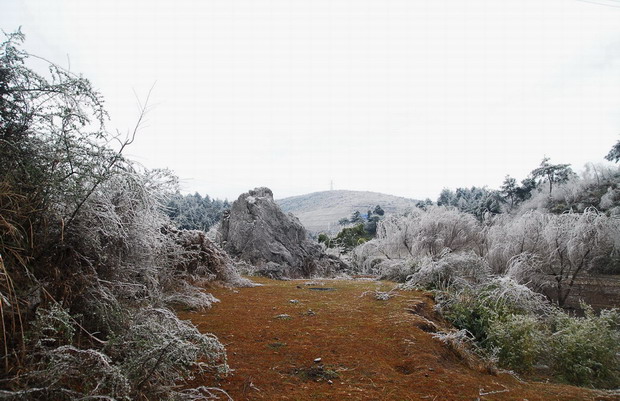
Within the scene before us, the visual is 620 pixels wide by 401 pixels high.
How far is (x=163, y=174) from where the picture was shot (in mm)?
4008

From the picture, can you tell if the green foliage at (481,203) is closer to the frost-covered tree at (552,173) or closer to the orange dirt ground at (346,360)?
the frost-covered tree at (552,173)

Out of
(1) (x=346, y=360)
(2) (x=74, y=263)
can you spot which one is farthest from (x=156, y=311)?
(1) (x=346, y=360)

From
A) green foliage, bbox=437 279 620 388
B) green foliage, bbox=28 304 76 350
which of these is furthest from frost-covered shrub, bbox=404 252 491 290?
green foliage, bbox=28 304 76 350

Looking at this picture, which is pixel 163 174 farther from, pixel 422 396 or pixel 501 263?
pixel 501 263

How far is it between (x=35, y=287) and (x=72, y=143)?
116 centimetres

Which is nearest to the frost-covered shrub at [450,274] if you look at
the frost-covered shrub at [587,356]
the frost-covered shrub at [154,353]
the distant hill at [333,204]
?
the frost-covered shrub at [587,356]

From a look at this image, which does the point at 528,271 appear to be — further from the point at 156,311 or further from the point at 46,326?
the point at 46,326

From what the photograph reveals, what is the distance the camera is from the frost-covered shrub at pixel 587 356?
4995 millimetres

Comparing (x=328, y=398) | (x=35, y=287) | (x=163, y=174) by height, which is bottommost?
(x=328, y=398)

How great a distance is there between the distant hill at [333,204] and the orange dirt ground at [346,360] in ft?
191

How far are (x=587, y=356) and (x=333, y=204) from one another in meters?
85.5

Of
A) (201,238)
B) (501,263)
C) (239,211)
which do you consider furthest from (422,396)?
(501,263)

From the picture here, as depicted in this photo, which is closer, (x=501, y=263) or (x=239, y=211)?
(x=239, y=211)

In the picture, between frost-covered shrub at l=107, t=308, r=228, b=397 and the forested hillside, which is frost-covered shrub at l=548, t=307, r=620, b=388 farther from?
frost-covered shrub at l=107, t=308, r=228, b=397
